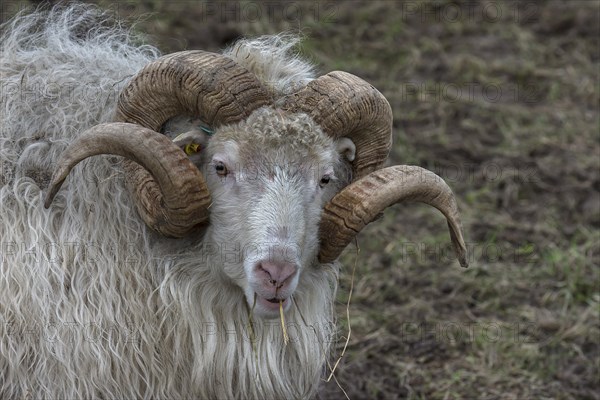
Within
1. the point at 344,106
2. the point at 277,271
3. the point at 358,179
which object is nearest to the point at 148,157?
the point at 277,271

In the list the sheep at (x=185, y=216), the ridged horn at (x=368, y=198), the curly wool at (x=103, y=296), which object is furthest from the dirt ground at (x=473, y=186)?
the ridged horn at (x=368, y=198)

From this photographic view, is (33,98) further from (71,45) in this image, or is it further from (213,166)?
(213,166)

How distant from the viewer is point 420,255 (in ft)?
25.9

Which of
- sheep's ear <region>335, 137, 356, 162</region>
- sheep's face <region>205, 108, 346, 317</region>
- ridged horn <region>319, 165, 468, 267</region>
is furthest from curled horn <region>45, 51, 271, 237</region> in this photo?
ridged horn <region>319, 165, 468, 267</region>

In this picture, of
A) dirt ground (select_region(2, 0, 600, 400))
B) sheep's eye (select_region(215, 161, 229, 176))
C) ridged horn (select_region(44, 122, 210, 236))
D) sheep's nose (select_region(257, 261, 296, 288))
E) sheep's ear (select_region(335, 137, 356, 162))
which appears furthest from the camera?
dirt ground (select_region(2, 0, 600, 400))

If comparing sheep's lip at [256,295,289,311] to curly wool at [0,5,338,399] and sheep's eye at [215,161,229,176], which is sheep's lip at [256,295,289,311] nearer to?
curly wool at [0,5,338,399]

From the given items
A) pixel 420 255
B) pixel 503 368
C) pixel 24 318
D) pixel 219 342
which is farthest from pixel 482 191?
pixel 24 318

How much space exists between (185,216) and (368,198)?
0.84m

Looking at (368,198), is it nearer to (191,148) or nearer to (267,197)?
(267,197)

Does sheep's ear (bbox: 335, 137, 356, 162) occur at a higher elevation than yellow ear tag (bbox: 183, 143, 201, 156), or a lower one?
lower

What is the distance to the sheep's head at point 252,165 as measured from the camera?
475cm

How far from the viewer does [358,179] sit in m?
5.19

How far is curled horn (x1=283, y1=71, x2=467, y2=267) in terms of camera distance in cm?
495

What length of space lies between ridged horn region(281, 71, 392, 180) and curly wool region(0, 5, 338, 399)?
0.36m
